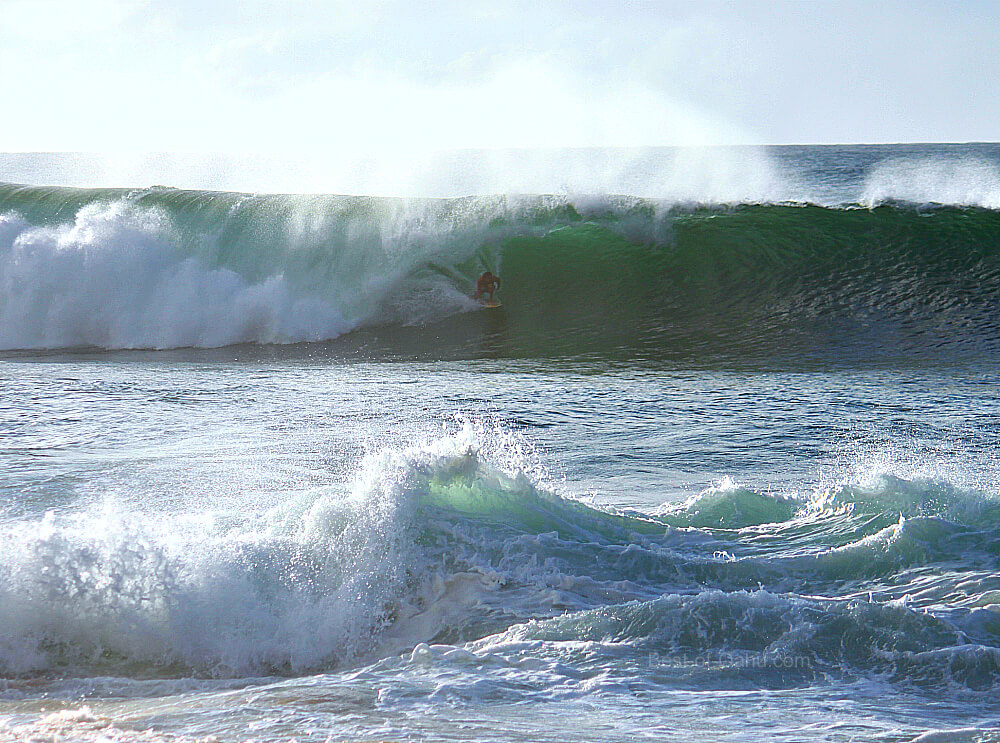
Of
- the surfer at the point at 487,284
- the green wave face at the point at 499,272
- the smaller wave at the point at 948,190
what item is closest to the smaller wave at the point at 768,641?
the green wave face at the point at 499,272

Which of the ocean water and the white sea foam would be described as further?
the white sea foam

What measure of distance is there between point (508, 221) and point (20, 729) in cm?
1265

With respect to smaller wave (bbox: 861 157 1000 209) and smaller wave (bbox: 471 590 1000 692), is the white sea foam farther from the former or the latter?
smaller wave (bbox: 471 590 1000 692)

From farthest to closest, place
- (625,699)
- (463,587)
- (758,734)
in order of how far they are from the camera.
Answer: (463,587) → (625,699) → (758,734)

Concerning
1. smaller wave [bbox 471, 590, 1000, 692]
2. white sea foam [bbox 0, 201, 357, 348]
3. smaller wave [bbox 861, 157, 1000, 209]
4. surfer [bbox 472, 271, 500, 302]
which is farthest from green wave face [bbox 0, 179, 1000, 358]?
smaller wave [bbox 471, 590, 1000, 692]

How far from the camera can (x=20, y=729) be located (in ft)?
10.4

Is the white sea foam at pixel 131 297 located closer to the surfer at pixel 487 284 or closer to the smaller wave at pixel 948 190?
the surfer at pixel 487 284

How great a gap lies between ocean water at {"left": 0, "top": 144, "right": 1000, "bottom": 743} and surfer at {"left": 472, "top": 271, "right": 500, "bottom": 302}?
0.15 metres

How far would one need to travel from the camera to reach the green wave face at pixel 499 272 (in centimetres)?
1215

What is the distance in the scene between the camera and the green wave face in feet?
39.9

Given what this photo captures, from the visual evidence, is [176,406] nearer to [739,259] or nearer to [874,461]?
[874,461]

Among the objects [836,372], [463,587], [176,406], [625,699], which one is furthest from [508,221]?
[625,699]

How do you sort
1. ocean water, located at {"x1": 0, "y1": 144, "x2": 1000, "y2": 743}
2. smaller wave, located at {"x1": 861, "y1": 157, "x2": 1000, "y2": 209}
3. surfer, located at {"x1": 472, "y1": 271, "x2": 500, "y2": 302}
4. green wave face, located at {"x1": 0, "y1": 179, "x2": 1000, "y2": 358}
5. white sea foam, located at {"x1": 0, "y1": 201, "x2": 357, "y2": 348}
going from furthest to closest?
smaller wave, located at {"x1": 861, "y1": 157, "x2": 1000, "y2": 209} → surfer, located at {"x1": 472, "y1": 271, "x2": 500, "y2": 302} → white sea foam, located at {"x1": 0, "y1": 201, "x2": 357, "y2": 348} → green wave face, located at {"x1": 0, "y1": 179, "x2": 1000, "y2": 358} → ocean water, located at {"x1": 0, "y1": 144, "x2": 1000, "y2": 743}

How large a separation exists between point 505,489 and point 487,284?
9.07 metres
